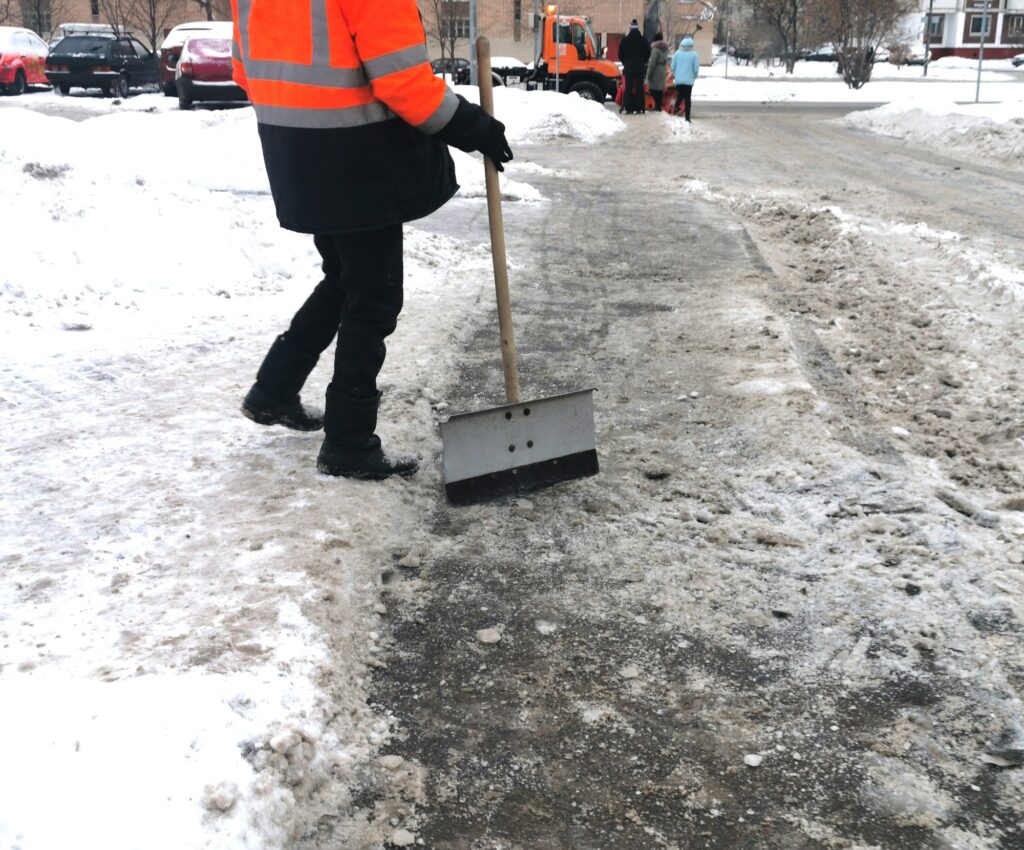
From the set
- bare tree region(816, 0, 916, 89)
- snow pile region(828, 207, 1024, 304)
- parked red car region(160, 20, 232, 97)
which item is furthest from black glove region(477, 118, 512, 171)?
bare tree region(816, 0, 916, 89)

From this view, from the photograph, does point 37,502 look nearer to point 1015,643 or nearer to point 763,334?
point 1015,643

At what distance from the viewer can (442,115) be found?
287 centimetres

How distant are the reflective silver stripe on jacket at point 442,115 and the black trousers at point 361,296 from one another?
1.10ft

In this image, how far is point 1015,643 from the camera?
2420 mm

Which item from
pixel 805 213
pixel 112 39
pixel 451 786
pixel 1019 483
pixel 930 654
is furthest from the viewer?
pixel 112 39

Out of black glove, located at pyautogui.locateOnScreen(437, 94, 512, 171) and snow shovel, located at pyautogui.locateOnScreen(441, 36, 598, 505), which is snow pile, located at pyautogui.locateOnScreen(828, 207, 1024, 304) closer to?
snow shovel, located at pyautogui.locateOnScreen(441, 36, 598, 505)

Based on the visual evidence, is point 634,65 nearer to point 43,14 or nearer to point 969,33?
point 43,14

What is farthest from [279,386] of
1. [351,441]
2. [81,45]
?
[81,45]

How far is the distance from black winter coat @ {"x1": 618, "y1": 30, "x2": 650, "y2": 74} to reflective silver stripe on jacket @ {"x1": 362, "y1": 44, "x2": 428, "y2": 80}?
66.0 feet

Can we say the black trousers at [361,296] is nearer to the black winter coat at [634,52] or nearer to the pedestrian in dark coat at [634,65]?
the pedestrian in dark coat at [634,65]

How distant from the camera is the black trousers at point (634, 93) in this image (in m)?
22.7

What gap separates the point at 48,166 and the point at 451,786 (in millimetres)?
5217

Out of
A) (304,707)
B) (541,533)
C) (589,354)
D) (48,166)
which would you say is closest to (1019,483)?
(541,533)

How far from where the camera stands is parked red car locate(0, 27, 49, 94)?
2502 cm
